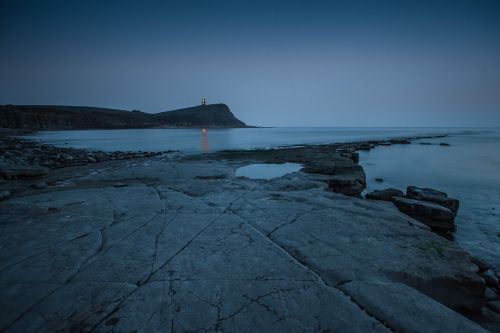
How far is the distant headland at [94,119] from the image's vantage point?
86.5m

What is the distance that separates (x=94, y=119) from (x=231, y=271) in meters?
139

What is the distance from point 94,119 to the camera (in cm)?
11656

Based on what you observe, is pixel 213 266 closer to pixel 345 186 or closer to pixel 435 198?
pixel 345 186

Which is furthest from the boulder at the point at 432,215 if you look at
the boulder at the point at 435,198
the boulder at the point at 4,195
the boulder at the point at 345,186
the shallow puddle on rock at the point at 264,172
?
the boulder at the point at 4,195

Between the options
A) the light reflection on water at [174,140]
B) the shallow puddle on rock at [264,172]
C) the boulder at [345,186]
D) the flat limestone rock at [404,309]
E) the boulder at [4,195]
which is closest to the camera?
the flat limestone rock at [404,309]

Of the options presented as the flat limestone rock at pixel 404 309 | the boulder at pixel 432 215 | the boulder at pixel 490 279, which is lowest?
the boulder at pixel 490 279

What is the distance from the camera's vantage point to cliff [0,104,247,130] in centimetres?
8672

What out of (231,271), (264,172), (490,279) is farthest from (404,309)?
(264,172)

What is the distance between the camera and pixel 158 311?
2465mm

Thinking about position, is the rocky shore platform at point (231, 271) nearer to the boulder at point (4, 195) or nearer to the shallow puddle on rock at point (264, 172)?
the boulder at point (4, 195)

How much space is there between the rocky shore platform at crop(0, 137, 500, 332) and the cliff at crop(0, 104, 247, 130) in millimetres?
108549

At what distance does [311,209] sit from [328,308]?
10.2 feet

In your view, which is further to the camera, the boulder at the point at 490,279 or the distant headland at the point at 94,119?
the distant headland at the point at 94,119

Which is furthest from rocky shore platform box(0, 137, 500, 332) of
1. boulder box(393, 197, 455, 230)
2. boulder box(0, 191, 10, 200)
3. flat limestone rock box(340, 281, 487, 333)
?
boulder box(393, 197, 455, 230)
